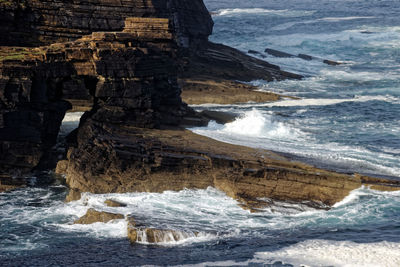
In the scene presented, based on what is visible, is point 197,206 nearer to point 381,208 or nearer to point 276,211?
point 276,211

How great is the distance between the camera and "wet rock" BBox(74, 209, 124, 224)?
25984 millimetres

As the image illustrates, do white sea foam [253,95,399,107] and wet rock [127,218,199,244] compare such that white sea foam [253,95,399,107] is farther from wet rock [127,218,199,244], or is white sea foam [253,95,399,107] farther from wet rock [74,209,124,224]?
wet rock [127,218,199,244]

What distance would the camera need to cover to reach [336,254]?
23.0m

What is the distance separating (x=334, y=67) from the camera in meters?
73.2

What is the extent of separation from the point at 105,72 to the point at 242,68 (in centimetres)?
3018

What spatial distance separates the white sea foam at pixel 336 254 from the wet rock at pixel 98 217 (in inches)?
246

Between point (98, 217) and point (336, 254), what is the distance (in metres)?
9.42

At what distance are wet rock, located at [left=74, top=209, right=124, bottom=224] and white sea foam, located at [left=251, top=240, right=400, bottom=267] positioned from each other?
6246mm

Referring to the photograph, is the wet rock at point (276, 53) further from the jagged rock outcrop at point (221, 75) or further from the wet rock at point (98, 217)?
the wet rock at point (98, 217)

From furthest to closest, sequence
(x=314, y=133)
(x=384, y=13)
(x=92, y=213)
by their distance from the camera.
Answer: (x=384, y=13)
(x=314, y=133)
(x=92, y=213)

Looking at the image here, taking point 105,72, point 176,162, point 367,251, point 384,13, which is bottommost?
point 367,251

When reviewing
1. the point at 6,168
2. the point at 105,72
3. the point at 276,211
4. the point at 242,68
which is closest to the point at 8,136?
the point at 6,168

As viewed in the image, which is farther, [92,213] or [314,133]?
[314,133]

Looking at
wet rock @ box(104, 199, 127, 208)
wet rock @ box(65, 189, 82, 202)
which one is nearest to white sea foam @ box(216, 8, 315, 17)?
wet rock @ box(65, 189, 82, 202)
